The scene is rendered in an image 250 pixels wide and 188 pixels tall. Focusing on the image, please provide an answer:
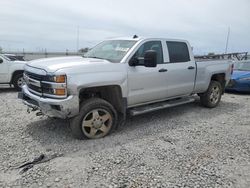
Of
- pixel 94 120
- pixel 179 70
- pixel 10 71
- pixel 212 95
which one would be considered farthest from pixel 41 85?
pixel 10 71

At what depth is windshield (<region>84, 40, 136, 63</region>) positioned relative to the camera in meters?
4.88

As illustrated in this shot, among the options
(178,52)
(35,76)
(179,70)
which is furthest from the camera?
(178,52)

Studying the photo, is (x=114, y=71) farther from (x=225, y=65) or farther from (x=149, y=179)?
(x=225, y=65)

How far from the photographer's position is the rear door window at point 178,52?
5664 millimetres

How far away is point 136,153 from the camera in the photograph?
390cm

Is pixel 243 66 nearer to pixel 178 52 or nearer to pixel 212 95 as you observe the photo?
pixel 212 95

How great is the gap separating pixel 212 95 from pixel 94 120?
161 inches

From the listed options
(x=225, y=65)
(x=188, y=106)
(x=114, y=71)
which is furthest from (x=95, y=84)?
(x=225, y=65)

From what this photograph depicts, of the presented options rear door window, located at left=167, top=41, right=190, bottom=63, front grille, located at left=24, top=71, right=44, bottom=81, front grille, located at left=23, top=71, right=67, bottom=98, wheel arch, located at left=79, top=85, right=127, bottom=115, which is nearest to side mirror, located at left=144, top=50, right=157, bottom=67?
wheel arch, located at left=79, top=85, right=127, bottom=115

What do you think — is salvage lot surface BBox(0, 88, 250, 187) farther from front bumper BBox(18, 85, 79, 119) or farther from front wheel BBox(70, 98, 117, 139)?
front bumper BBox(18, 85, 79, 119)

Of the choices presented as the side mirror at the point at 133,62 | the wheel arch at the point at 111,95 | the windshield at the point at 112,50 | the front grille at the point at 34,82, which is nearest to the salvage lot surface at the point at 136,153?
the wheel arch at the point at 111,95

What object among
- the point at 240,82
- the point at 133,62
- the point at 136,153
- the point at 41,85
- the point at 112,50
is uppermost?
the point at 112,50

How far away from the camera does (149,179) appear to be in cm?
316

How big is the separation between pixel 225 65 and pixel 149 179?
5.19 m
